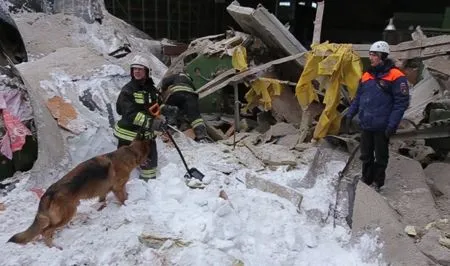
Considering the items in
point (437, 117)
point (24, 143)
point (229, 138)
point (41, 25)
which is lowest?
point (229, 138)

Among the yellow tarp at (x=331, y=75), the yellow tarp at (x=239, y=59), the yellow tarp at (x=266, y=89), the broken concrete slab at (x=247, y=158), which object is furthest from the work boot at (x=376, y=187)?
the yellow tarp at (x=239, y=59)

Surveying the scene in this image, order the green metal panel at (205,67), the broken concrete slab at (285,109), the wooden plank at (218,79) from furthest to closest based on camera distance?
1. the green metal panel at (205,67)
2. the wooden plank at (218,79)
3. the broken concrete slab at (285,109)

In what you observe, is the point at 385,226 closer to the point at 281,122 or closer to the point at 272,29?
the point at 281,122

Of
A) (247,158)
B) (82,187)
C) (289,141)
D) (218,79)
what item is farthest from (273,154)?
(82,187)

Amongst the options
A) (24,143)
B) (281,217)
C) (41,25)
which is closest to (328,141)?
(281,217)

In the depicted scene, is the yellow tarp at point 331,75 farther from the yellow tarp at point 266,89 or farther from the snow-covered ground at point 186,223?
the yellow tarp at point 266,89

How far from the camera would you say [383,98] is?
4.04 metres

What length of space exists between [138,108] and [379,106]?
8.16ft

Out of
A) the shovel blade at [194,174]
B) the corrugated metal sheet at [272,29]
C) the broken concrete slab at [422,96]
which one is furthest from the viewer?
the corrugated metal sheet at [272,29]

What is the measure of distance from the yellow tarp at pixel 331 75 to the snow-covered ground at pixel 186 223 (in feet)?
2.15

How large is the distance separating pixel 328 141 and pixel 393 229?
198 centimetres

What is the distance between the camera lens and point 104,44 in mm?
7410

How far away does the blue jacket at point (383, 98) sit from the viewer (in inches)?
155

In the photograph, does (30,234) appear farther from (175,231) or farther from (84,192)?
(175,231)
